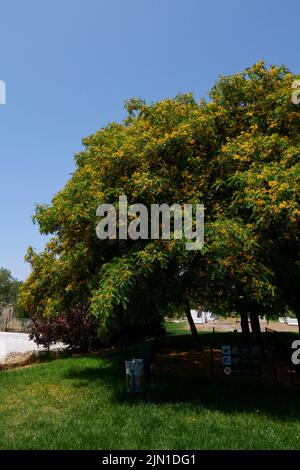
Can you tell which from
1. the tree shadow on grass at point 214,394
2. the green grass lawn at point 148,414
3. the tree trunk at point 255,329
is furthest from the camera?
the tree trunk at point 255,329

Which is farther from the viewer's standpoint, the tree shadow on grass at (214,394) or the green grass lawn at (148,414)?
the tree shadow on grass at (214,394)

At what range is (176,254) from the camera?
34.1 feet

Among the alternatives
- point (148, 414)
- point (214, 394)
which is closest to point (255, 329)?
point (214, 394)

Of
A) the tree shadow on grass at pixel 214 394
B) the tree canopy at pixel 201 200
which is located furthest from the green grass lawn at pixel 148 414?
the tree canopy at pixel 201 200

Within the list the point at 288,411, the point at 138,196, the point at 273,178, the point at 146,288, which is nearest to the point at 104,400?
the point at 146,288

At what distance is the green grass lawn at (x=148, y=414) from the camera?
763 cm

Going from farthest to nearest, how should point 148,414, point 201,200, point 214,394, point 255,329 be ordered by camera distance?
point 255,329 → point 201,200 → point 214,394 → point 148,414

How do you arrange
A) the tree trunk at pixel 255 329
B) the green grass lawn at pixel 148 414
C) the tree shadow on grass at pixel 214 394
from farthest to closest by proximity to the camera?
1. the tree trunk at pixel 255 329
2. the tree shadow on grass at pixel 214 394
3. the green grass lawn at pixel 148 414

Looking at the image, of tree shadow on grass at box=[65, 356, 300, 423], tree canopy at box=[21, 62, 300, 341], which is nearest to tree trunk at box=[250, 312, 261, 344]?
tree canopy at box=[21, 62, 300, 341]

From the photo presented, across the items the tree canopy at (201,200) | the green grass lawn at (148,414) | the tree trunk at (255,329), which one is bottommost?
the green grass lawn at (148,414)

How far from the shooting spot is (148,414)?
936 centimetres

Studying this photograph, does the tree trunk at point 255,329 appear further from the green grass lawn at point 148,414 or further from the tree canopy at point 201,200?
the green grass lawn at point 148,414

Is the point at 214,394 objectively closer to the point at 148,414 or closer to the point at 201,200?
the point at 148,414
